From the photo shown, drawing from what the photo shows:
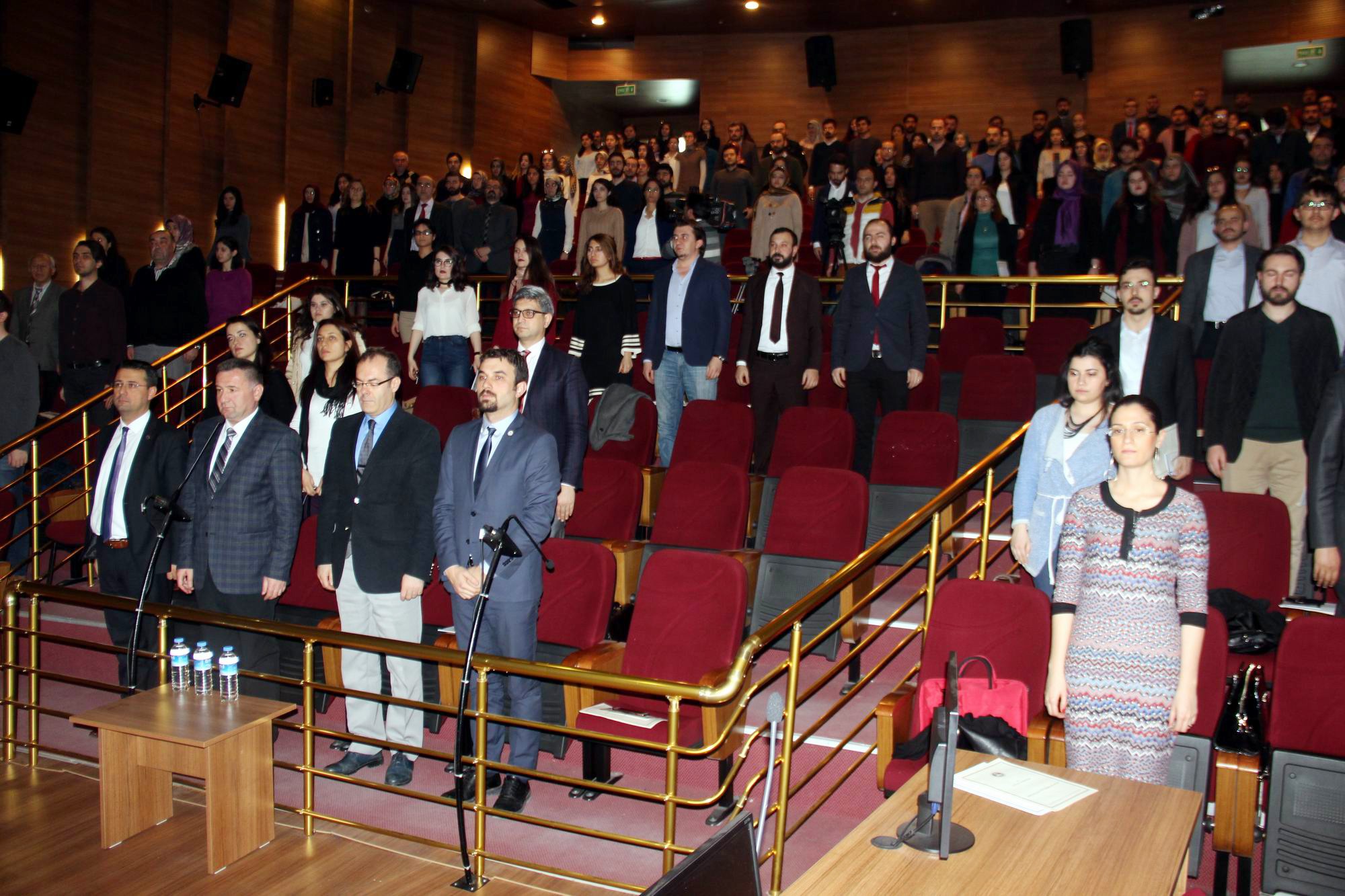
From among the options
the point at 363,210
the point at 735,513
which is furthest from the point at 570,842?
the point at 363,210

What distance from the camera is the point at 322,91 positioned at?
12359 mm

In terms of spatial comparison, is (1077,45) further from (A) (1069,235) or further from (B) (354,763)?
(B) (354,763)

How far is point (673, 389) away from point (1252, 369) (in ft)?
9.02

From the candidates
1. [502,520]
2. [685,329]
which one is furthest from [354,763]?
[685,329]

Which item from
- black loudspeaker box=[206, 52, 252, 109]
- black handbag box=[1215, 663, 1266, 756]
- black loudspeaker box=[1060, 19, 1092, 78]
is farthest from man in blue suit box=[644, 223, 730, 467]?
black loudspeaker box=[1060, 19, 1092, 78]

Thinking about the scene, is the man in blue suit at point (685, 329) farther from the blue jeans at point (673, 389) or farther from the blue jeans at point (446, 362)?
the blue jeans at point (446, 362)

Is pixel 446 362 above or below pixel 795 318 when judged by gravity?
A: below

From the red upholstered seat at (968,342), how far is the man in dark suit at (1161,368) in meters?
2.50

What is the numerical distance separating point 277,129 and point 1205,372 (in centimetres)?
1001

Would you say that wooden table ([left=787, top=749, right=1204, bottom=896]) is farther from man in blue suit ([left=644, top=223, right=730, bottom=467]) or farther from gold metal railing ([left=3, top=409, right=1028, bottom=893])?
man in blue suit ([left=644, top=223, right=730, bottom=467])

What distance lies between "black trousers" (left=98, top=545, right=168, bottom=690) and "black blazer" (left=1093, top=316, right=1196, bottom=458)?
3.96 meters

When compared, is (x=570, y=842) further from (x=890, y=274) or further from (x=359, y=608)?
(x=890, y=274)

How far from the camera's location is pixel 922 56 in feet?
47.6

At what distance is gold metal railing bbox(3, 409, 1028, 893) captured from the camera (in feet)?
8.75
